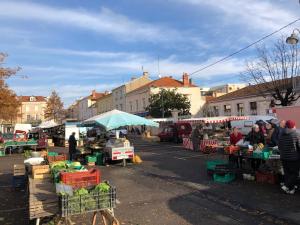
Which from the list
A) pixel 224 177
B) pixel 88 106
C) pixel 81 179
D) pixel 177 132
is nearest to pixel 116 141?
pixel 224 177

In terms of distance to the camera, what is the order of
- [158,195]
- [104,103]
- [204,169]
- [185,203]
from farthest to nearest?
[104,103] → [204,169] → [158,195] → [185,203]

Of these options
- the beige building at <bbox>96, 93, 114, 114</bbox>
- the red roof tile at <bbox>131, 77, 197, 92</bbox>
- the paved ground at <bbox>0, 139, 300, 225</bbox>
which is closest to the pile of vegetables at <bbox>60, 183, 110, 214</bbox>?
the paved ground at <bbox>0, 139, 300, 225</bbox>

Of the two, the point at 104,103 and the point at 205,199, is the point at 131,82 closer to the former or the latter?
the point at 104,103

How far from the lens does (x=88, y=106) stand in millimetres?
108188

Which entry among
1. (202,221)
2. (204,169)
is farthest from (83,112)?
(202,221)

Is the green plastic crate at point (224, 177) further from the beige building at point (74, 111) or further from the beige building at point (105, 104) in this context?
the beige building at point (74, 111)

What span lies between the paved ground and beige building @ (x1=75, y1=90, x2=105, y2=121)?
8930 cm

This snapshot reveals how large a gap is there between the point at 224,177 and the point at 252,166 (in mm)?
1628

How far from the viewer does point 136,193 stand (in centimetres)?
1063

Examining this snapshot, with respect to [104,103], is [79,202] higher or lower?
lower

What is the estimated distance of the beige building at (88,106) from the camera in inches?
4071

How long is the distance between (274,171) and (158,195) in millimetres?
3624

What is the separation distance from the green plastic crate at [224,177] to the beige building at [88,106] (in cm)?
8960

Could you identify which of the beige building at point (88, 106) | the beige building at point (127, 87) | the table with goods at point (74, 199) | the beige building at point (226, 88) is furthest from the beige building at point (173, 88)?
the table with goods at point (74, 199)
